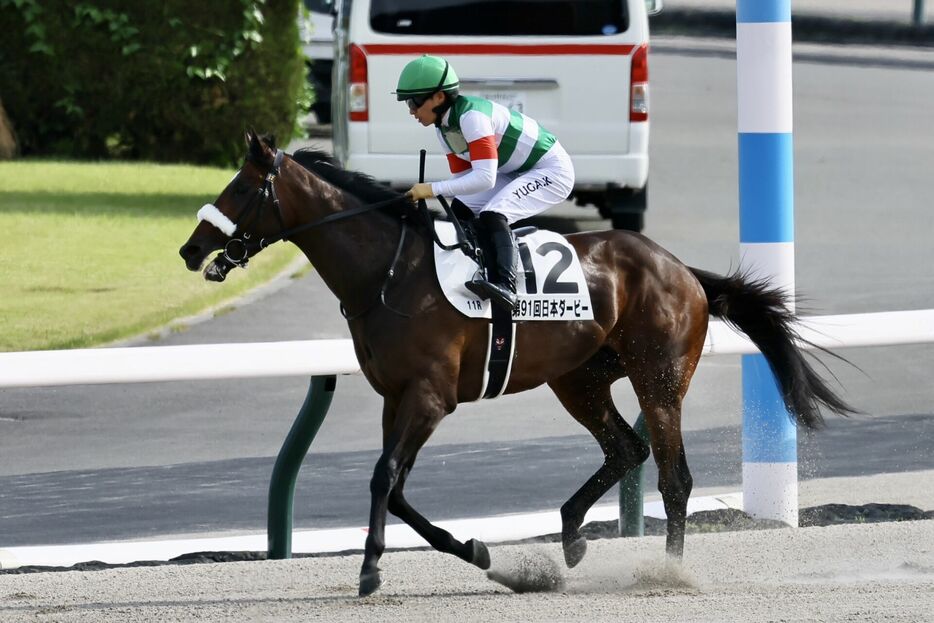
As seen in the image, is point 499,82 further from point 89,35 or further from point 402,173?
point 89,35

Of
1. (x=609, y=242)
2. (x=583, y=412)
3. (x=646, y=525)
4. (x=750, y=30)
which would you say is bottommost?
(x=646, y=525)

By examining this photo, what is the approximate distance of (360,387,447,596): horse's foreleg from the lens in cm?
592

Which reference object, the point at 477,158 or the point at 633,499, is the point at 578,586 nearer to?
the point at 633,499

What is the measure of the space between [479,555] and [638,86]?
26.9 ft

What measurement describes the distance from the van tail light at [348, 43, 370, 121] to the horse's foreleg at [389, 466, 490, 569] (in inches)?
304

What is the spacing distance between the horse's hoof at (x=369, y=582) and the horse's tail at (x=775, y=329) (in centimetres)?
183

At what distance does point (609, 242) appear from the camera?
667 cm

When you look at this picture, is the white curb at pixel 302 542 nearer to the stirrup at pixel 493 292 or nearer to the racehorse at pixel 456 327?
the racehorse at pixel 456 327

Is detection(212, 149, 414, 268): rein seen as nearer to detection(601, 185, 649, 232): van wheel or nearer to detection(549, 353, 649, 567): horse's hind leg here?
detection(549, 353, 649, 567): horse's hind leg

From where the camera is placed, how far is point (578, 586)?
6.31 meters

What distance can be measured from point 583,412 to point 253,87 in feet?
40.9

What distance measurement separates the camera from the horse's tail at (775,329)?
6.92 m

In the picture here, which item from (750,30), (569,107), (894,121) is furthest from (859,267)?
(894,121)

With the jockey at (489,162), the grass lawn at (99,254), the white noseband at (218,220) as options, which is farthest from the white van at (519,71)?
the white noseband at (218,220)
